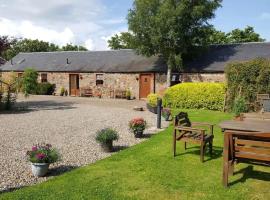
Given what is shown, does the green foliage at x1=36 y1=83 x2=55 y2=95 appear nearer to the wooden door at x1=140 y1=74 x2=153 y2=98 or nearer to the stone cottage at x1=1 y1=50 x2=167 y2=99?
the stone cottage at x1=1 y1=50 x2=167 y2=99

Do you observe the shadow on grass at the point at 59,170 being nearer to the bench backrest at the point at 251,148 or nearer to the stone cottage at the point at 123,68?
the bench backrest at the point at 251,148

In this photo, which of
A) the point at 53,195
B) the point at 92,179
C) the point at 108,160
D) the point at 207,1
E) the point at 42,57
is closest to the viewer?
the point at 53,195

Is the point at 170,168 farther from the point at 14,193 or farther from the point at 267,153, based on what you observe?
the point at 14,193

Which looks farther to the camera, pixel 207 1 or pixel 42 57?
pixel 42 57

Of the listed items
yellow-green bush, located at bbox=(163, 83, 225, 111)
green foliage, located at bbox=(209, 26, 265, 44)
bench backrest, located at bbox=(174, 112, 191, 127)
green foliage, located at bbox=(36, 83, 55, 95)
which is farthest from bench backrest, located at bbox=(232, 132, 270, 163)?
green foliage, located at bbox=(209, 26, 265, 44)

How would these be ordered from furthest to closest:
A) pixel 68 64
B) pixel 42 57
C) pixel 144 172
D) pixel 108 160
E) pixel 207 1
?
1. pixel 42 57
2. pixel 68 64
3. pixel 207 1
4. pixel 108 160
5. pixel 144 172

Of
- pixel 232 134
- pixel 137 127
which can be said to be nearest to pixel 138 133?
pixel 137 127

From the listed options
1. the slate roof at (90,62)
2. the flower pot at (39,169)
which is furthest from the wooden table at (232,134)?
the slate roof at (90,62)

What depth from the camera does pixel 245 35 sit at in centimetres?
4269

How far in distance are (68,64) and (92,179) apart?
91.3 feet

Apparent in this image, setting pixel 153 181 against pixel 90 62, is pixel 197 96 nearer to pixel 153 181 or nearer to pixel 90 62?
pixel 153 181

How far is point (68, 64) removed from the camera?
109ft

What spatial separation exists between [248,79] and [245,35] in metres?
27.2

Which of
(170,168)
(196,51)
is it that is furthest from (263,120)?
(196,51)
